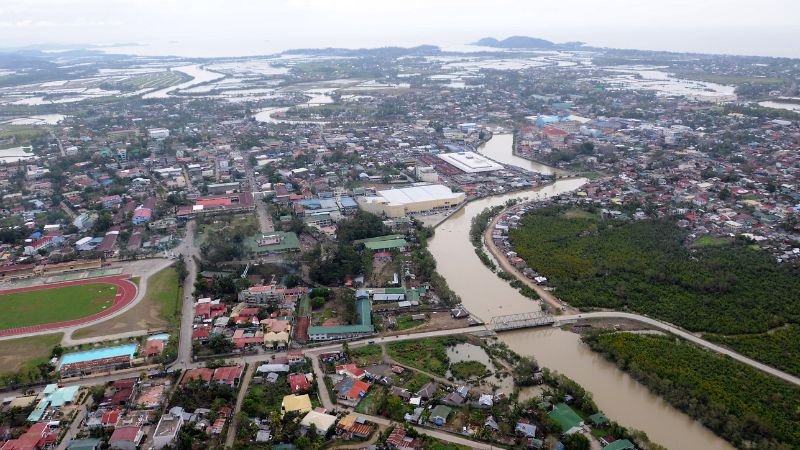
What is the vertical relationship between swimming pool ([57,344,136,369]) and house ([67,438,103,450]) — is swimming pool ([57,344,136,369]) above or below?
above

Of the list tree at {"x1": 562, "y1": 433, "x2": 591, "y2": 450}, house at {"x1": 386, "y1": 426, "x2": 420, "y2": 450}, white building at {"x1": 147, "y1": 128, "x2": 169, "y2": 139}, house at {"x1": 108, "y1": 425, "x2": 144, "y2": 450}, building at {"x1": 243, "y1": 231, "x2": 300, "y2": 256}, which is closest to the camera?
tree at {"x1": 562, "y1": 433, "x2": 591, "y2": 450}

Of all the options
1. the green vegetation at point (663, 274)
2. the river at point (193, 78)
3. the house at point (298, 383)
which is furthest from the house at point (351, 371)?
the river at point (193, 78)

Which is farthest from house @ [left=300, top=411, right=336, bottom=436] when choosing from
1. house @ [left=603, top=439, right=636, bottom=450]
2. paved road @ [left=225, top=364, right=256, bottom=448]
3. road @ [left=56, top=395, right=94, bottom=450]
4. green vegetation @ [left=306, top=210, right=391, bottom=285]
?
green vegetation @ [left=306, top=210, right=391, bottom=285]

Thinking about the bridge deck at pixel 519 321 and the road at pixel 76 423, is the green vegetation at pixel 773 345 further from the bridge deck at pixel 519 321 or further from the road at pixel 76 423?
the road at pixel 76 423

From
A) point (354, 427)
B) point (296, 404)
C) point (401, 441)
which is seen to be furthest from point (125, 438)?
point (401, 441)

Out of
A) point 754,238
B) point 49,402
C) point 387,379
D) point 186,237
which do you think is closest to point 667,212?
point 754,238

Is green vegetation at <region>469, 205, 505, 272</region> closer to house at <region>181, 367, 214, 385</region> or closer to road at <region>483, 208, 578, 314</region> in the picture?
road at <region>483, 208, 578, 314</region>
